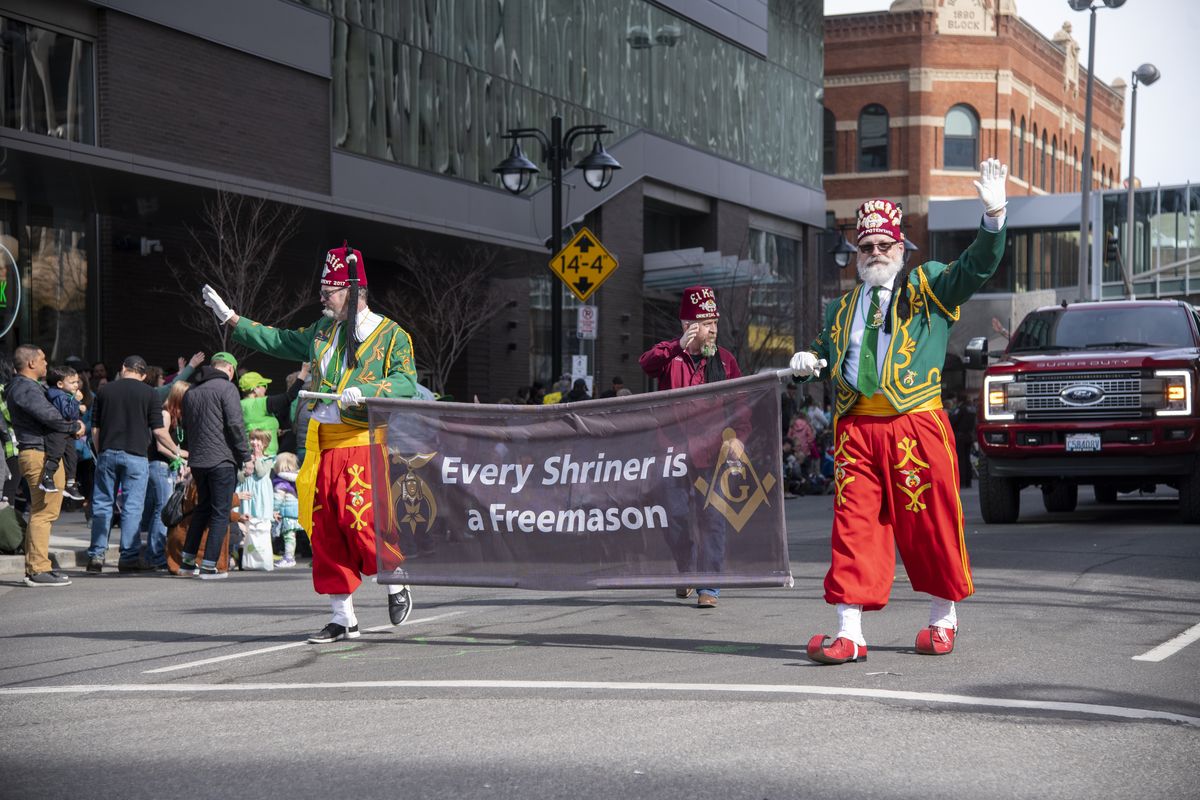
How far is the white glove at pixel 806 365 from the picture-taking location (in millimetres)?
7473

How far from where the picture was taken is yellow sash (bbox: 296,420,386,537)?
853 centimetres

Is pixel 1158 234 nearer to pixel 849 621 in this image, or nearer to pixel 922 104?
pixel 922 104

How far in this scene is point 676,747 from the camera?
5453 mm

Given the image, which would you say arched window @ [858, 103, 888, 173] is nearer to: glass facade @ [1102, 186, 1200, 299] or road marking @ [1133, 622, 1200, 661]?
glass facade @ [1102, 186, 1200, 299]

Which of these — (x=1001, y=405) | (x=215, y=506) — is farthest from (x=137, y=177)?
(x=1001, y=405)

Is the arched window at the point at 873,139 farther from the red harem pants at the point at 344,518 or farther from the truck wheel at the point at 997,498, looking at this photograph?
the red harem pants at the point at 344,518

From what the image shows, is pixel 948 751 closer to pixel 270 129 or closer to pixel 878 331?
pixel 878 331

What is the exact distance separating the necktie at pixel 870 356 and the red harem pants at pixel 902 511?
166 millimetres

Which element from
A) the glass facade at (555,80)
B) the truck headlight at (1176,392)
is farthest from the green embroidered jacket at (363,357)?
the glass facade at (555,80)

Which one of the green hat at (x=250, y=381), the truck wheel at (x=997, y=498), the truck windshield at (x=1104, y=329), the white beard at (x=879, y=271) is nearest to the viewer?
the white beard at (x=879, y=271)

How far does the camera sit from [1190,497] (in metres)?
15.9

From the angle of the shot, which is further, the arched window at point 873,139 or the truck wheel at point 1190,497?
the arched window at point 873,139

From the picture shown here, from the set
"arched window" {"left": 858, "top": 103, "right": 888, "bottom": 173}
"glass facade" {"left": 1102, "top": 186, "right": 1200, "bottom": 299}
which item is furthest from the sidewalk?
"glass facade" {"left": 1102, "top": 186, "right": 1200, "bottom": 299}

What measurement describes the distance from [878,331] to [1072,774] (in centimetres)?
295
